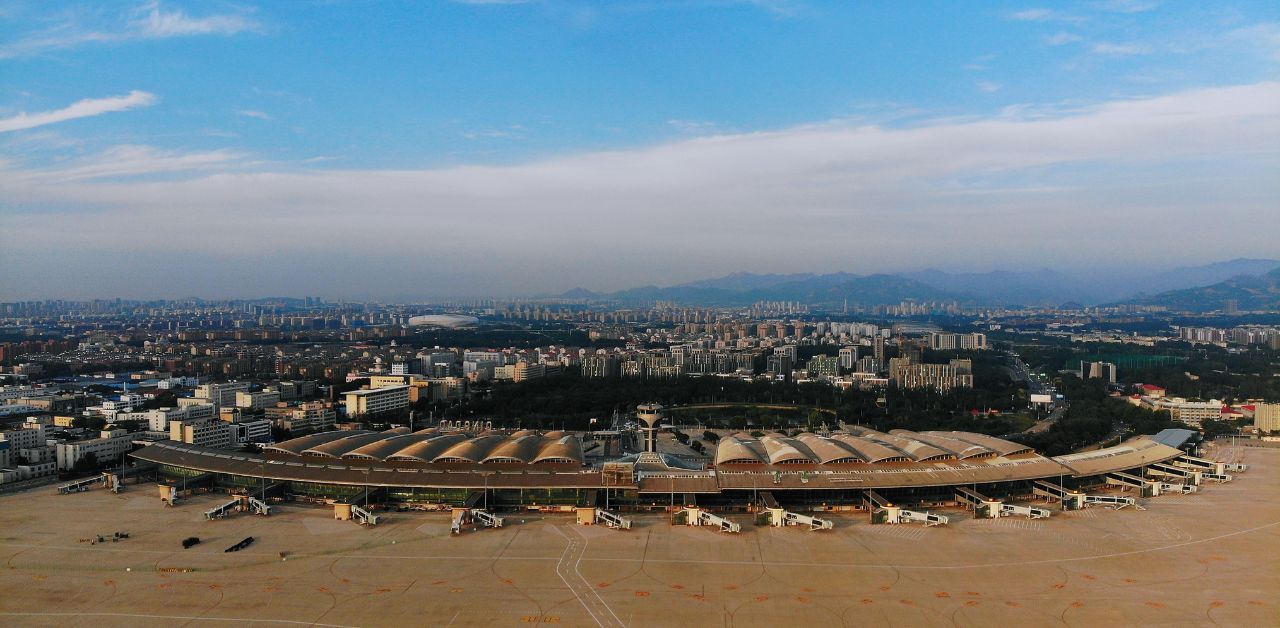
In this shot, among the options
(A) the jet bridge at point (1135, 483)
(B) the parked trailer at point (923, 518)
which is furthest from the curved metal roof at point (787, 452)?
(A) the jet bridge at point (1135, 483)

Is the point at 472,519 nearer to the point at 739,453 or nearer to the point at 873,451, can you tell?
the point at 739,453

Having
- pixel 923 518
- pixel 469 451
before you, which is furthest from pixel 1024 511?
pixel 469 451

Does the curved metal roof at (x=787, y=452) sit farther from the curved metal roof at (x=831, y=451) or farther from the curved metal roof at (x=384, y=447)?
the curved metal roof at (x=384, y=447)

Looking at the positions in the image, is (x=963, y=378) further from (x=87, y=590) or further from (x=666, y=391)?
(x=87, y=590)

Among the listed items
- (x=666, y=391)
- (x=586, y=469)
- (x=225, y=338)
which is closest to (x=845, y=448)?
(x=586, y=469)

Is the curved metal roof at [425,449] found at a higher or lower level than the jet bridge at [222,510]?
higher

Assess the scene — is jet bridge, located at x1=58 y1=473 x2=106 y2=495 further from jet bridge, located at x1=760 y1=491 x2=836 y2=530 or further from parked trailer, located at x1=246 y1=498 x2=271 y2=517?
jet bridge, located at x1=760 y1=491 x2=836 y2=530

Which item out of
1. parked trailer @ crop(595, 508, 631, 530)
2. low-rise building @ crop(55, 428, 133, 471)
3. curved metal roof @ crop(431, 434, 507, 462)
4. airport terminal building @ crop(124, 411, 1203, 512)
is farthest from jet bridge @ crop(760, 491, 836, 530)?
low-rise building @ crop(55, 428, 133, 471)
